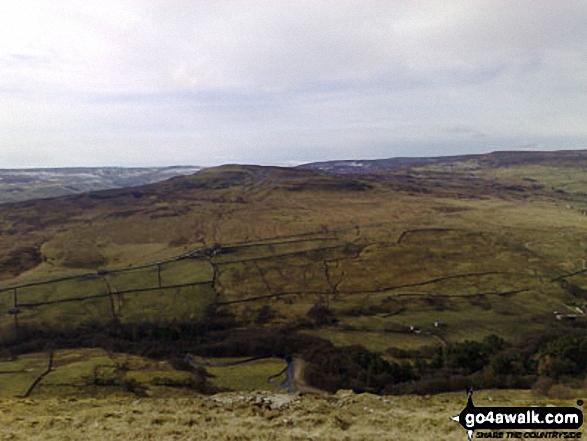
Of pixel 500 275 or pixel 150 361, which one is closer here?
pixel 150 361

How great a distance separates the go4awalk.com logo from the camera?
18.6 metres

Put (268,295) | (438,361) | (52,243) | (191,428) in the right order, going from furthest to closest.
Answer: (52,243) → (268,295) → (438,361) → (191,428)

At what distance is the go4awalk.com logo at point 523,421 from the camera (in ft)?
60.9

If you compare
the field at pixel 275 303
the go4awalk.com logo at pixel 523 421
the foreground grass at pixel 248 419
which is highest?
the go4awalk.com logo at pixel 523 421

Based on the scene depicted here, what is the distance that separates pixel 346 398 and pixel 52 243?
123248 millimetres

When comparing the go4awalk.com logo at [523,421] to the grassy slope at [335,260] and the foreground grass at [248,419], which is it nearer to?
the foreground grass at [248,419]

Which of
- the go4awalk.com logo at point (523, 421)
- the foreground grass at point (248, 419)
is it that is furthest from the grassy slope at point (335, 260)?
the go4awalk.com logo at point (523, 421)

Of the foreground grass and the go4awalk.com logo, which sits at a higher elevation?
the go4awalk.com logo

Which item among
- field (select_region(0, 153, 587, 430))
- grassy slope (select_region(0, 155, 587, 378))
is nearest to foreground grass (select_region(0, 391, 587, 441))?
field (select_region(0, 153, 587, 430))

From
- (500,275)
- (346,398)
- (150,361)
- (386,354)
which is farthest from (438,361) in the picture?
(500,275)

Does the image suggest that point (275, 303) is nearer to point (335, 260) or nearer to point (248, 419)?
point (335, 260)

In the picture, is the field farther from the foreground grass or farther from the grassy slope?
the grassy slope

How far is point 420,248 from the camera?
367 feet

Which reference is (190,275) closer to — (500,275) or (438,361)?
(438,361)
